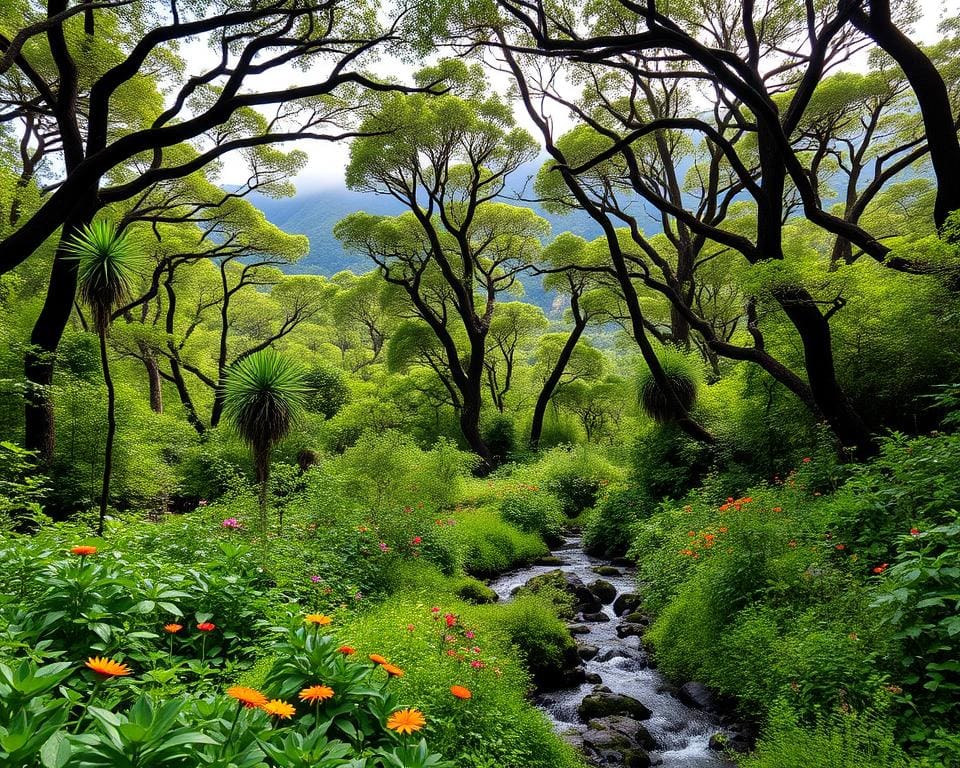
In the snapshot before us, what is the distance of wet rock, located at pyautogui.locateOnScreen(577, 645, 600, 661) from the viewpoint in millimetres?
7146

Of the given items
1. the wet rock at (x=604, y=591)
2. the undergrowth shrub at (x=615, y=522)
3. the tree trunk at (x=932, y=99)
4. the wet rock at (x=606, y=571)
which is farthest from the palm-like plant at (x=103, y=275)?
the tree trunk at (x=932, y=99)

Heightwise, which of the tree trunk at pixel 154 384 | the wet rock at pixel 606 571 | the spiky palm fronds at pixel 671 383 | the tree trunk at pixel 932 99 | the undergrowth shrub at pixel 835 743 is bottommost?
the wet rock at pixel 606 571

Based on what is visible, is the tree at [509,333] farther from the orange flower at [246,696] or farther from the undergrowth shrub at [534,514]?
the orange flower at [246,696]

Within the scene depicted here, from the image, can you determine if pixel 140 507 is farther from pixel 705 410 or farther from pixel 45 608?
pixel 705 410

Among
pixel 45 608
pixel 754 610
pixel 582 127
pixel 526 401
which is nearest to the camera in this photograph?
pixel 45 608

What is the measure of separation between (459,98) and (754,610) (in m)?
16.6

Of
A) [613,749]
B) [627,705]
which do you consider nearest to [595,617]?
[627,705]

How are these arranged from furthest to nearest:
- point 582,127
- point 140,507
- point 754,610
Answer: point 582,127 < point 140,507 < point 754,610

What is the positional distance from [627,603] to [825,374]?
469 centimetres

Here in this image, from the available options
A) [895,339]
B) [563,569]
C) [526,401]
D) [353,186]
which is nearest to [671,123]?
[895,339]

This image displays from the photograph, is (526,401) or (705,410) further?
(526,401)

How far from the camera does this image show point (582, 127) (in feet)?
53.9

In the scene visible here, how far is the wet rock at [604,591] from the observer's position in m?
9.20

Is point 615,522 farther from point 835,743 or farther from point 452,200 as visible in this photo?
point 452,200
